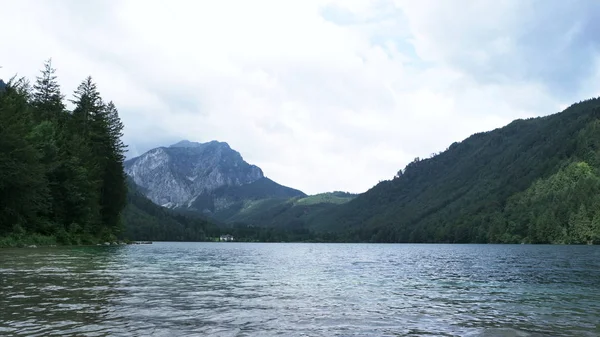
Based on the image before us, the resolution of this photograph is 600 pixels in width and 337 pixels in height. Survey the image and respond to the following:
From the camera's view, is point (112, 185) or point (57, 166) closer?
point (57, 166)

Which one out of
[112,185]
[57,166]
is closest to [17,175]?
[57,166]

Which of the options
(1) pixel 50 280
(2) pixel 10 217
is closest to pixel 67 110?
(2) pixel 10 217

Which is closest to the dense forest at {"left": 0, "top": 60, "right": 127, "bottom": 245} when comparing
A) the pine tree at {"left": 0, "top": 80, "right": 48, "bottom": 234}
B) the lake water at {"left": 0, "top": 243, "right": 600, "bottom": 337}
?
the pine tree at {"left": 0, "top": 80, "right": 48, "bottom": 234}

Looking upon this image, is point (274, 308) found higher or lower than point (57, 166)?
lower

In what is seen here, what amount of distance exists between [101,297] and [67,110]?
9681 cm

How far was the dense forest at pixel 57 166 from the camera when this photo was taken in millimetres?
59094

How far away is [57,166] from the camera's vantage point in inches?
2776

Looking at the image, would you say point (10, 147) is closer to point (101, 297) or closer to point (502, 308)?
point (101, 297)

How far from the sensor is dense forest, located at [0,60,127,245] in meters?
59.1

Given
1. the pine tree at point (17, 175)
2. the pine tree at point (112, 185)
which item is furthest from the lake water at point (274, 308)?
the pine tree at point (112, 185)

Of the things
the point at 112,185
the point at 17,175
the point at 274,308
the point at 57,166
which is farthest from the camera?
the point at 112,185

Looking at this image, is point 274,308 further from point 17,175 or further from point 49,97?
point 49,97

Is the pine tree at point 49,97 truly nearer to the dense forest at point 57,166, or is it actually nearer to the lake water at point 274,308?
the dense forest at point 57,166

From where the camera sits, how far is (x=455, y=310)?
19.7 m
